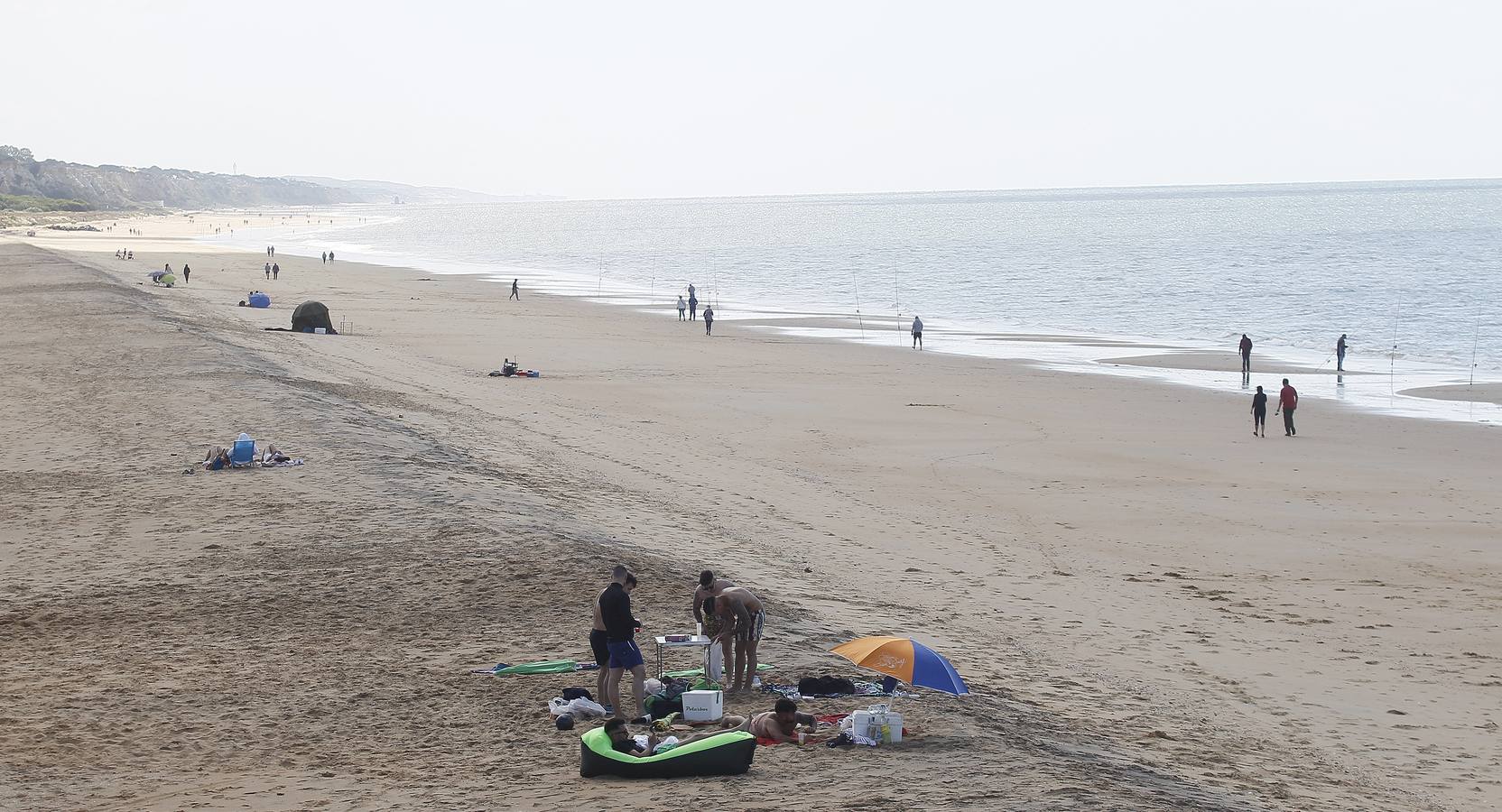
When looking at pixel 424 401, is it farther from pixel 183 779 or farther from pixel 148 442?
pixel 183 779

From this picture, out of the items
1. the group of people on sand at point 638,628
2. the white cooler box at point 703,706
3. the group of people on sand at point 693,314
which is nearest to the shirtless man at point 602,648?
the group of people on sand at point 638,628

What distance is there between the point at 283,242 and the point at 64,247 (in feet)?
122

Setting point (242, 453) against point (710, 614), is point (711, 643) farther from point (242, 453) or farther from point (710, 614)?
point (242, 453)

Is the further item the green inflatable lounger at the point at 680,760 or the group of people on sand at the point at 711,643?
the group of people on sand at the point at 711,643

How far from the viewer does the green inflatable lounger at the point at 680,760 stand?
8.95 metres

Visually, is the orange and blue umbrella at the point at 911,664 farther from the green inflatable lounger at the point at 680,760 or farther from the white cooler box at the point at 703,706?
the green inflatable lounger at the point at 680,760

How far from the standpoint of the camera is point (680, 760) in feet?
29.4

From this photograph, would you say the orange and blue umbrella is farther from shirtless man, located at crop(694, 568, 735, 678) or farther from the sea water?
the sea water

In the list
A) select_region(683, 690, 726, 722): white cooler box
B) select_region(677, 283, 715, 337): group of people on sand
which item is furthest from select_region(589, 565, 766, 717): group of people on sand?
select_region(677, 283, 715, 337): group of people on sand

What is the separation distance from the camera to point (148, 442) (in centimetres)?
2056

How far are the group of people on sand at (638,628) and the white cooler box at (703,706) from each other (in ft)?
1.40

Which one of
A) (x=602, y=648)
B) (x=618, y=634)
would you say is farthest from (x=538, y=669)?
(x=618, y=634)

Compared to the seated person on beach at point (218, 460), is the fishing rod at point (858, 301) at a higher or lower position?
higher

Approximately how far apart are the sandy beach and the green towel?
11.3 inches
